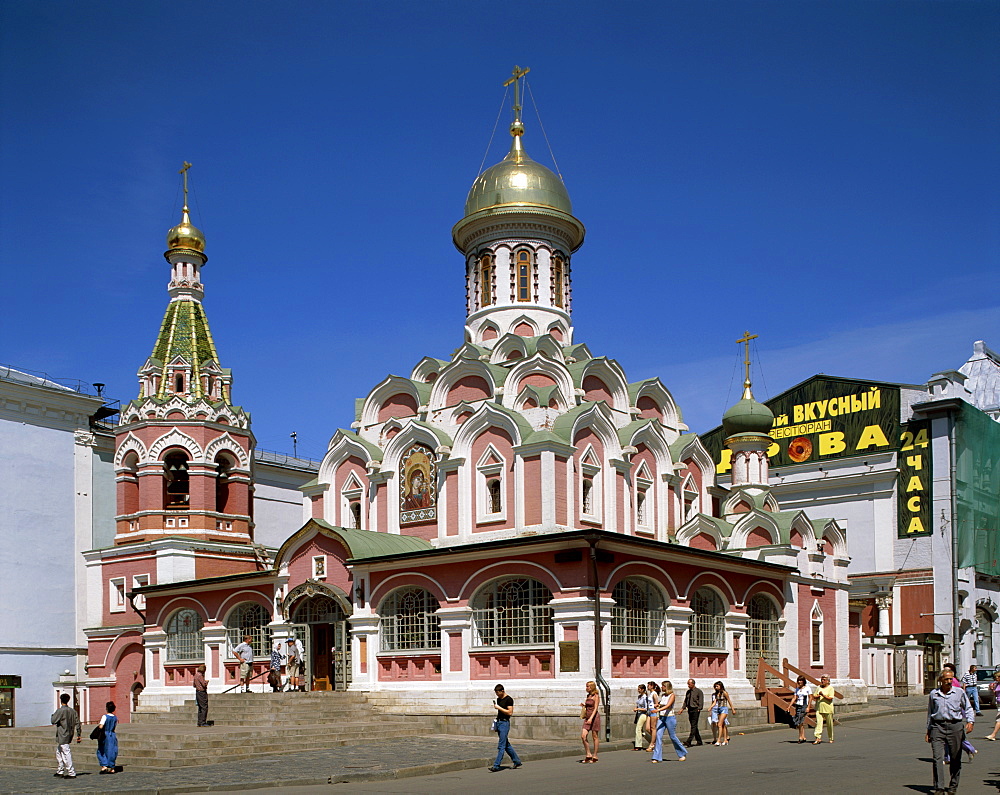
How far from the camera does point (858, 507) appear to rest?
4434cm

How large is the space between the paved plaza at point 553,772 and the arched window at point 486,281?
43.0ft

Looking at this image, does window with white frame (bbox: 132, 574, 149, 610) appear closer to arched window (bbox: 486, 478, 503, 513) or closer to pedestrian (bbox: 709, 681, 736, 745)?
arched window (bbox: 486, 478, 503, 513)

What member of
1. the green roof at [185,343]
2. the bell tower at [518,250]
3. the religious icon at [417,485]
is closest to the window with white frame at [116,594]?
the green roof at [185,343]

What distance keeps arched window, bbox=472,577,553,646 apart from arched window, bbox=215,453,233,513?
12501 mm

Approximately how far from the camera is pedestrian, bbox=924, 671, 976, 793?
42.9 ft

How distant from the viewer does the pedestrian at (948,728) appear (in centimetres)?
1306

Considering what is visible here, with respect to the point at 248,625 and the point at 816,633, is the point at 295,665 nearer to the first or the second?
the point at 248,625

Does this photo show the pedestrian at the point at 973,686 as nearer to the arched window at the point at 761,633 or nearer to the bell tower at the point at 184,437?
the arched window at the point at 761,633

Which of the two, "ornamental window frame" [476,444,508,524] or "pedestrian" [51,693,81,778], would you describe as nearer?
"pedestrian" [51,693,81,778]

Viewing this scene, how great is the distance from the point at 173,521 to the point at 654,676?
1548cm

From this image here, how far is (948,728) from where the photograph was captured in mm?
13062

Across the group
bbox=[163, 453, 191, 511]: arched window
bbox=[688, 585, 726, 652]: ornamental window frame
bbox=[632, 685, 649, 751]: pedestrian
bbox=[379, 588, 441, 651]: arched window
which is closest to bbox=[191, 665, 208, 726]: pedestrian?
bbox=[379, 588, 441, 651]: arched window

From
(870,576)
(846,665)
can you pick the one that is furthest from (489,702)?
(870,576)

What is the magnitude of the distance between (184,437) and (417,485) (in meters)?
9.01
